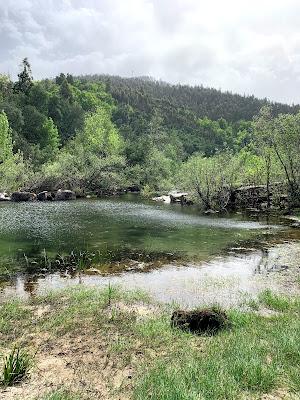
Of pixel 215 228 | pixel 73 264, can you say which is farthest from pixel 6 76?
pixel 73 264

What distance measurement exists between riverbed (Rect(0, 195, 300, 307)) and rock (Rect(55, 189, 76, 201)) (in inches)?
917

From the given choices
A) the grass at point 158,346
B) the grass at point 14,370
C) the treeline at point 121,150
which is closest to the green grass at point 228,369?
the grass at point 158,346

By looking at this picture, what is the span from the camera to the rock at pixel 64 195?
68688 mm

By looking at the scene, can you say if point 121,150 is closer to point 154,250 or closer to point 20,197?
point 20,197

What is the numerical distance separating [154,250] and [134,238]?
473cm

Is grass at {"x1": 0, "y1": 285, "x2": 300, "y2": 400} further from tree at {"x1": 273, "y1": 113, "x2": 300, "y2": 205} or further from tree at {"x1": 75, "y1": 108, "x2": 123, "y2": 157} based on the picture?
tree at {"x1": 75, "y1": 108, "x2": 123, "y2": 157}

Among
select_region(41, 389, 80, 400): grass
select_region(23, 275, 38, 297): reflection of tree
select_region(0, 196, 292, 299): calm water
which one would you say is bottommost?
select_region(0, 196, 292, 299): calm water

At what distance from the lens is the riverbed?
58.3 feet

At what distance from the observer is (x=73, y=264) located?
22.0m

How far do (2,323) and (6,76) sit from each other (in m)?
125

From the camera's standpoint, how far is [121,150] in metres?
96.2

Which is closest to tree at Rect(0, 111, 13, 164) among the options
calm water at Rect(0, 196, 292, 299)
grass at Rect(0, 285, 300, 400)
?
calm water at Rect(0, 196, 292, 299)

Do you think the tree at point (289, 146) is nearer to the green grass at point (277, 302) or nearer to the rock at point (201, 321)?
the green grass at point (277, 302)

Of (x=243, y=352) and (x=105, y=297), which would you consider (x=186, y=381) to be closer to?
(x=243, y=352)
